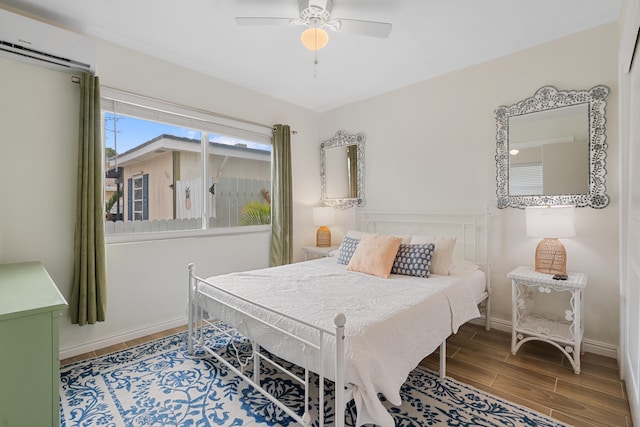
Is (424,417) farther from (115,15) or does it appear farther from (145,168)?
(115,15)

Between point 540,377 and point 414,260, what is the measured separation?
1214mm

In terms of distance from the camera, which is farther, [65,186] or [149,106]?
[149,106]

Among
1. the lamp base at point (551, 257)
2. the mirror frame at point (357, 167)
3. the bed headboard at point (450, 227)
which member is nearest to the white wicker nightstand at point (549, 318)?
the lamp base at point (551, 257)

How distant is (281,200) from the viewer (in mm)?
4023

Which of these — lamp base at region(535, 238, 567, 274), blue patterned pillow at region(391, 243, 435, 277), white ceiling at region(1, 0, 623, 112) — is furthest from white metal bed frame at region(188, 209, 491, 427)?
white ceiling at region(1, 0, 623, 112)

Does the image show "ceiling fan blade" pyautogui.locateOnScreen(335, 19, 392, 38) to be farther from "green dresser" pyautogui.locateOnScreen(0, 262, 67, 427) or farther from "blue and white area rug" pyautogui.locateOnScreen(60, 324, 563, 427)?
"blue and white area rug" pyautogui.locateOnScreen(60, 324, 563, 427)

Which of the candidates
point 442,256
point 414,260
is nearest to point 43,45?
point 414,260

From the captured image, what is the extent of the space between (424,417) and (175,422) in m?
1.47

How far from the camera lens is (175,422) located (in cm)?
177


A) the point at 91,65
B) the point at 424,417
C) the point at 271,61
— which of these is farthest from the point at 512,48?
the point at 91,65

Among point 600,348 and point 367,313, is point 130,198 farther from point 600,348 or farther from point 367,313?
point 600,348

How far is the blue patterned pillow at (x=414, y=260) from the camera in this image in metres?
2.74

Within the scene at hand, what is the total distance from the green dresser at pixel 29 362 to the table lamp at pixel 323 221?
321 cm

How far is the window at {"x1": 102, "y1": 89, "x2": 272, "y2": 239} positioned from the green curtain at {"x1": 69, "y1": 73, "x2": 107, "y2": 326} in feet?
0.75
